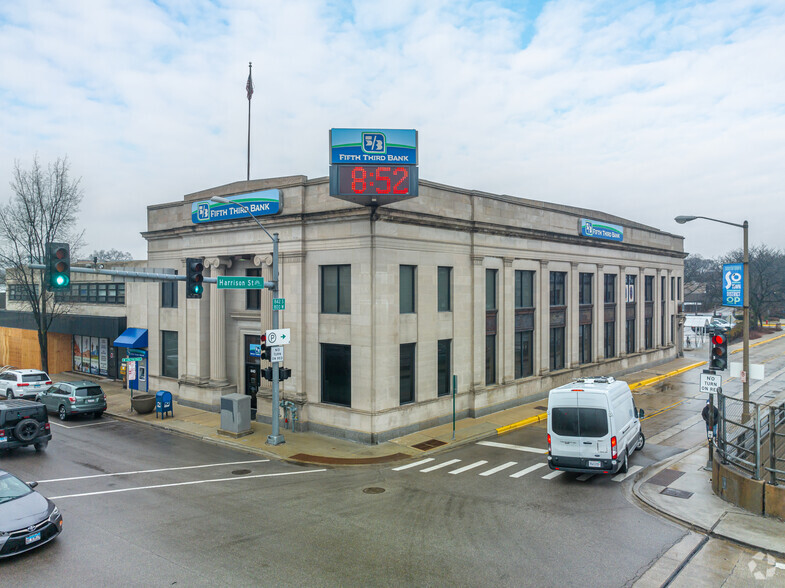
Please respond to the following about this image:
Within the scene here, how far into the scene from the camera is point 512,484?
15.7 m

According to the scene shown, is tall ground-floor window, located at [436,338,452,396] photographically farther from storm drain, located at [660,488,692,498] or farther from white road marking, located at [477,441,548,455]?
storm drain, located at [660,488,692,498]

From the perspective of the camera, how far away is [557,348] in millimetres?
31500

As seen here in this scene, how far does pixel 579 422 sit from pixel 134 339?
2560 cm

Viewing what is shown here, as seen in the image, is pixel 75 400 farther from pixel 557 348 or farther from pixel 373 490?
pixel 557 348

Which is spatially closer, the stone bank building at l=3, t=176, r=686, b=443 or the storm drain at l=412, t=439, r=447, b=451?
the storm drain at l=412, t=439, r=447, b=451

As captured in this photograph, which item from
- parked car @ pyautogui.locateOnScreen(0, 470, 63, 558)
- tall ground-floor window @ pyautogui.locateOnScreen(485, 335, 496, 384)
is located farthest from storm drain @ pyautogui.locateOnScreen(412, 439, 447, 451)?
parked car @ pyautogui.locateOnScreen(0, 470, 63, 558)

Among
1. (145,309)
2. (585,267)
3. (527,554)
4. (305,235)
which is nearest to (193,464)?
(305,235)

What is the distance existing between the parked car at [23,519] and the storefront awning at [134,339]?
1987 cm

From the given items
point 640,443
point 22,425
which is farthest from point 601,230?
point 22,425

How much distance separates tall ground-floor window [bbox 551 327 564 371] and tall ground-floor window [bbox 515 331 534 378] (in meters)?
2.45

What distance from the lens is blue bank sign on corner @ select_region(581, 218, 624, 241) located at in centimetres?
3312

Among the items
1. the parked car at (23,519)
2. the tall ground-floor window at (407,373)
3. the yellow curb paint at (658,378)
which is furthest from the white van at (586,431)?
the yellow curb paint at (658,378)

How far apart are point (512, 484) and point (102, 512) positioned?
11.0 metres

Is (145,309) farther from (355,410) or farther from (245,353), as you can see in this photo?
(355,410)
